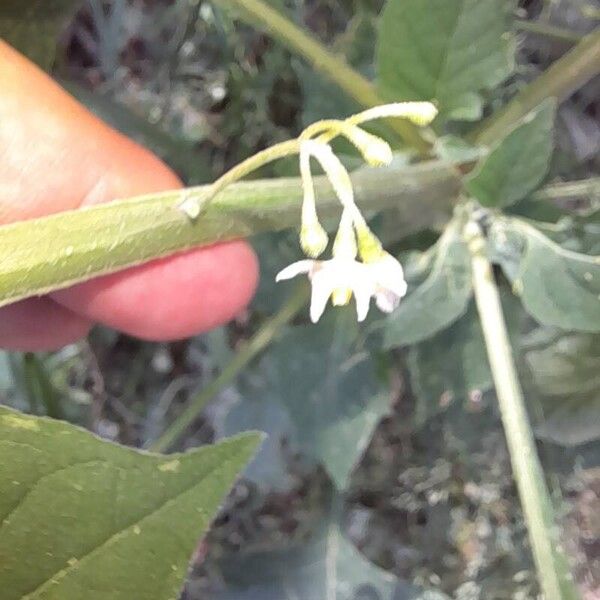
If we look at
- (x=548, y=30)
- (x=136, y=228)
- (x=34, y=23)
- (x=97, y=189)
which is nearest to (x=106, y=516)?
(x=136, y=228)

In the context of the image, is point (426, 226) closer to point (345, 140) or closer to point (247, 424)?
point (345, 140)

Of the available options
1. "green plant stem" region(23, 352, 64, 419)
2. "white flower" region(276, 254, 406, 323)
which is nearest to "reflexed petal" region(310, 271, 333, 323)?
"white flower" region(276, 254, 406, 323)

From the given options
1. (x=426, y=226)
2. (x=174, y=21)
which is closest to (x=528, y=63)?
(x=426, y=226)

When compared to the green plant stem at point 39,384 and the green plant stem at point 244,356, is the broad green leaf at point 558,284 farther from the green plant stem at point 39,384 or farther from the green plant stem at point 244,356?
the green plant stem at point 39,384

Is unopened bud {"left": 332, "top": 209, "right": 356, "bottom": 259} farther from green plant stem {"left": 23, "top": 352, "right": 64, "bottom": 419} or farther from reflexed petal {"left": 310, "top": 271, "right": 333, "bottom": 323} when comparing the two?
green plant stem {"left": 23, "top": 352, "right": 64, "bottom": 419}

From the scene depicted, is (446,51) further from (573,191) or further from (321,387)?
(321,387)
